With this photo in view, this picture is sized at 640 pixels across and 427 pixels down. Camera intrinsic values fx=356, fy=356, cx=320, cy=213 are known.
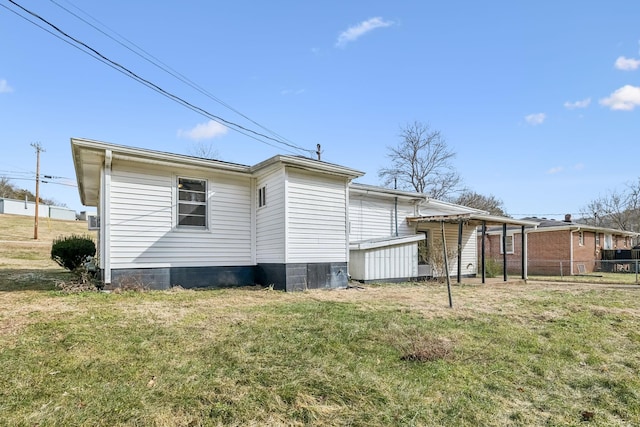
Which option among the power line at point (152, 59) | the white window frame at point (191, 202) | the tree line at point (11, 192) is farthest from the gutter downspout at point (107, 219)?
the tree line at point (11, 192)

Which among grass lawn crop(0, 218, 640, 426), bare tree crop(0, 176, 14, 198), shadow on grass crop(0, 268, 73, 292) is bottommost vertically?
grass lawn crop(0, 218, 640, 426)

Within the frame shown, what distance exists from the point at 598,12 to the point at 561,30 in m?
1.67

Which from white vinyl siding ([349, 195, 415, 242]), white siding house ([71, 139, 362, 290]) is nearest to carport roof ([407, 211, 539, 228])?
white vinyl siding ([349, 195, 415, 242])

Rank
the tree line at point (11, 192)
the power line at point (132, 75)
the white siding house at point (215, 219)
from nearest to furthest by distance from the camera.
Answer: the power line at point (132, 75) → the white siding house at point (215, 219) → the tree line at point (11, 192)

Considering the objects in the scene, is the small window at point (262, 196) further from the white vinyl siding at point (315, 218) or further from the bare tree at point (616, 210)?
the bare tree at point (616, 210)

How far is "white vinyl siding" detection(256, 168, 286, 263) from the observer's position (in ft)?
31.3

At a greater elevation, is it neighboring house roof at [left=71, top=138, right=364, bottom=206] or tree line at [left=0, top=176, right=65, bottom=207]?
tree line at [left=0, top=176, right=65, bottom=207]

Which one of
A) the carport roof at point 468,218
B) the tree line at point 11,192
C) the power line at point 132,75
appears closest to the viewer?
the power line at point 132,75

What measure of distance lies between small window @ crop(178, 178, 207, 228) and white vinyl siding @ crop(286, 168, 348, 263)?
96.7 inches

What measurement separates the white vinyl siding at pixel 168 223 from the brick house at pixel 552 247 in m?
16.7

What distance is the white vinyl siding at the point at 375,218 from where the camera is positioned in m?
13.2

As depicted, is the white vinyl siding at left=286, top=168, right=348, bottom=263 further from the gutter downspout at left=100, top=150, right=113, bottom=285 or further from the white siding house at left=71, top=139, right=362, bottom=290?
the gutter downspout at left=100, top=150, right=113, bottom=285

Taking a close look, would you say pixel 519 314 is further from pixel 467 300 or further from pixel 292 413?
pixel 292 413

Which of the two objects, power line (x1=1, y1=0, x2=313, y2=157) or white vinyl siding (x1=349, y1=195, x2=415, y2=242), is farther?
white vinyl siding (x1=349, y1=195, x2=415, y2=242)
